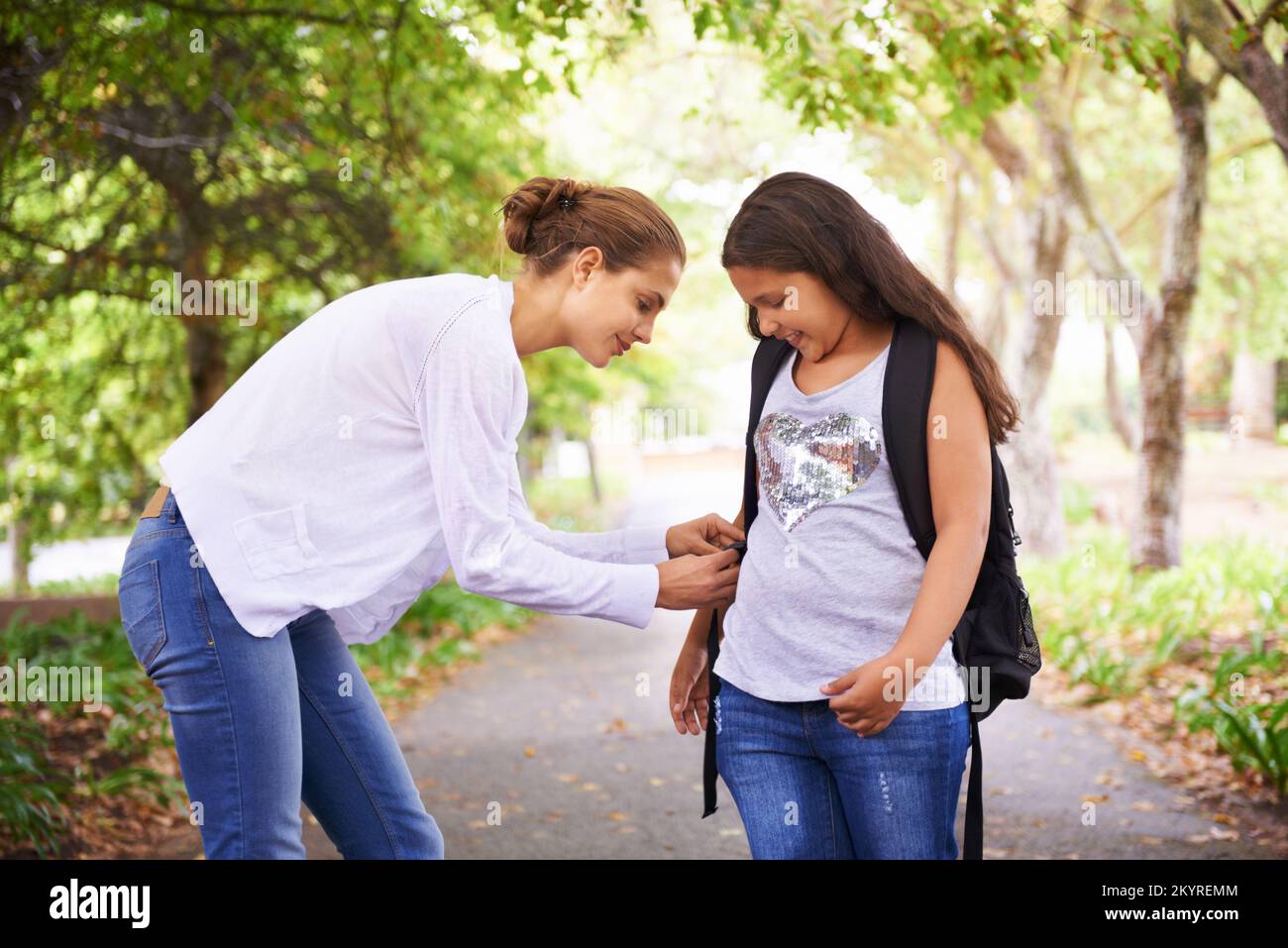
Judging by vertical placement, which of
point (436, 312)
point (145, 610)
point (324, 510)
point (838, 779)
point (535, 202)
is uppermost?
point (535, 202)

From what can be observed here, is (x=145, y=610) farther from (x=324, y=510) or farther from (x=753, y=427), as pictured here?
(x=753, y=427)

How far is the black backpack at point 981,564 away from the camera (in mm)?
2307

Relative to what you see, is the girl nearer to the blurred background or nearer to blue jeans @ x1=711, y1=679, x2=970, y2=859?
blue jeans @ x1=711, y1=679, x2=970, y2=859

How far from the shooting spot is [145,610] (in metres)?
2.35

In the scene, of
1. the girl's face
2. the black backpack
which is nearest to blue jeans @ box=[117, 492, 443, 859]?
the girl's face

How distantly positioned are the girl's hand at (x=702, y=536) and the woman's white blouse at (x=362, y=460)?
50cm

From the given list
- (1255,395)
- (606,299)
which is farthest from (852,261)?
(1255,395)

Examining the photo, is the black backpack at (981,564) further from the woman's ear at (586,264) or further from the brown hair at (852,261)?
the woman's ear at (586,264)

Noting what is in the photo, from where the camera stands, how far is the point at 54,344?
1074cm

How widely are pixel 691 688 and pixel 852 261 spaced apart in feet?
3.51

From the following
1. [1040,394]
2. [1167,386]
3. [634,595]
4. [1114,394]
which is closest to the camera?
[634,595]
